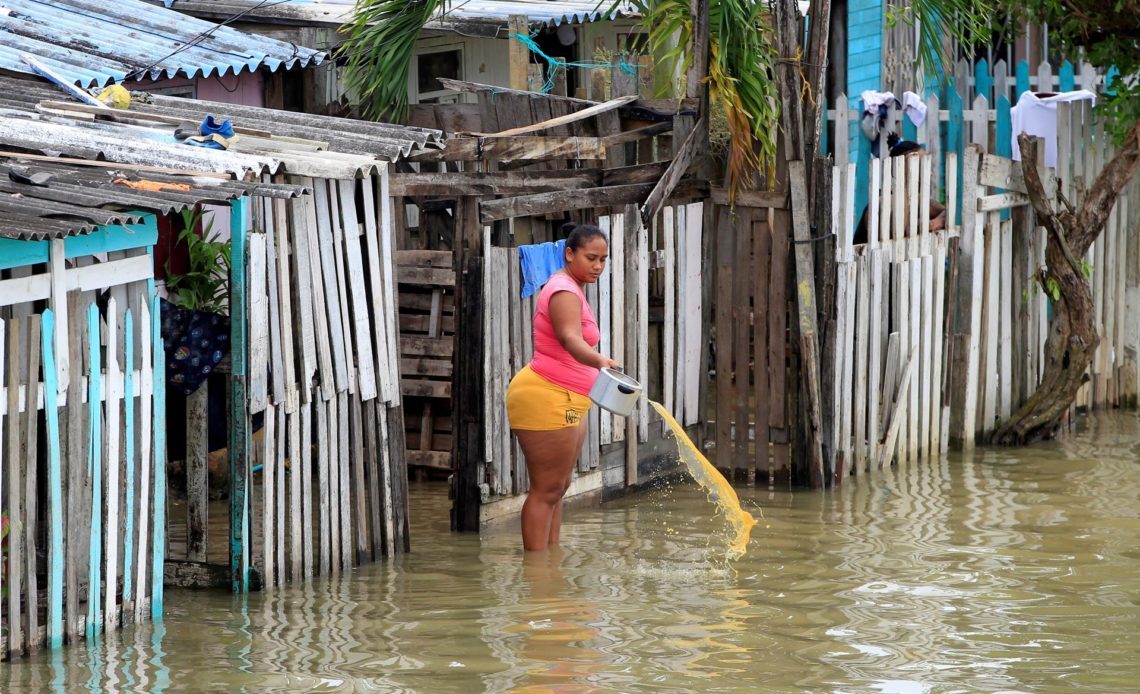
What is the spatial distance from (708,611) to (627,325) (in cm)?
272

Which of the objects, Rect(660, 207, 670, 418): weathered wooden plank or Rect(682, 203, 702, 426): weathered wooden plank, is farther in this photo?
Rect(682, 203, 702, 426): weathered wooden plank

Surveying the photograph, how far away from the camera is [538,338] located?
7723 millimetres

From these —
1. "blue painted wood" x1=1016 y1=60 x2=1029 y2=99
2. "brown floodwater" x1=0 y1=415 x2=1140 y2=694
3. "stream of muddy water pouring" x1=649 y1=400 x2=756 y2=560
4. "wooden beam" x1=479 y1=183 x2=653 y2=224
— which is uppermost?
"blue painted wood" x1=1016 y1=60 x2=1029 y2=99

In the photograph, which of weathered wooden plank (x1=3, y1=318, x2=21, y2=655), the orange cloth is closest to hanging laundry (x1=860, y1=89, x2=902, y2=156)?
the orange cloth

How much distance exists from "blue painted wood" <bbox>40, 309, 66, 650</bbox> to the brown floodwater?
18 centimetres

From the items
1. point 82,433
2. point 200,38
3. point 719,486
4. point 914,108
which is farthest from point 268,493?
point 914,108

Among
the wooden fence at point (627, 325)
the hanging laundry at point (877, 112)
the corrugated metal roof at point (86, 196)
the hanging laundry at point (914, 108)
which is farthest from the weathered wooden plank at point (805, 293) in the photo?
the hanging laundry at point (877, 112)

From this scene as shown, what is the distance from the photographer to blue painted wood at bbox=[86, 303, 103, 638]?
636cm

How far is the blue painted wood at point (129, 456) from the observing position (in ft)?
21.6

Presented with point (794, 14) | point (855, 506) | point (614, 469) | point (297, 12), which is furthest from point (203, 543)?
point (297, 12)

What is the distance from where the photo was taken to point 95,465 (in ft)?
21.1

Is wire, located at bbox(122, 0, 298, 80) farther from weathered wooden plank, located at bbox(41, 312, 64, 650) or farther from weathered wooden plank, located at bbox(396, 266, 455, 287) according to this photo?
weathered wooden plank, located at bbox(41, 312, 64, 650)

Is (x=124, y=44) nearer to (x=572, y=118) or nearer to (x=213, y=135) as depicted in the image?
(x=572, y=118)

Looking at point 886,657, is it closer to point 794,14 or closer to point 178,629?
point 178,629
